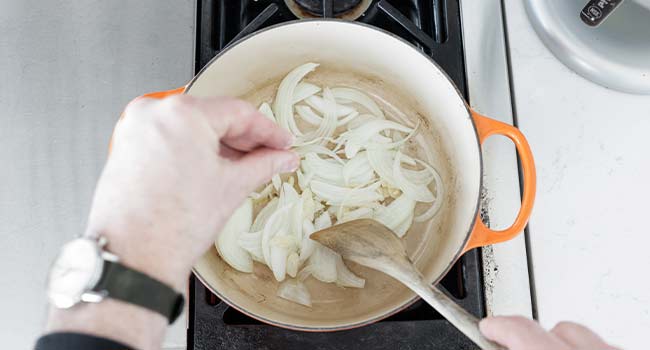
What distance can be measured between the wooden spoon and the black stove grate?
11 centimetres

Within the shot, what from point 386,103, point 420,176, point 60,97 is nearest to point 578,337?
point 420,176

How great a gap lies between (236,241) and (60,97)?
363 mm

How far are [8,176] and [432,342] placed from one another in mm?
662

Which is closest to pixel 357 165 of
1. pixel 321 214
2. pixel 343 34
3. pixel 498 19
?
pixel 321 214

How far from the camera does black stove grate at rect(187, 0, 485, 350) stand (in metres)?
0.72

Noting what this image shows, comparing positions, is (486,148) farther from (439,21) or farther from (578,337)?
(578,337)

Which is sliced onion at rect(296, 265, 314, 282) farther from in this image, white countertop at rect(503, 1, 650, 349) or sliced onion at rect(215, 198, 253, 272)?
white countertop at rect(503, 1, 650, 349)

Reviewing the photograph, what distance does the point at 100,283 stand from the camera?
1.38 ft

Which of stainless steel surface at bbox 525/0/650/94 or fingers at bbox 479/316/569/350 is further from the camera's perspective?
stainless steel surface at bbox 525/0/650/94

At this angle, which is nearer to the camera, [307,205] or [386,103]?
[307,205]

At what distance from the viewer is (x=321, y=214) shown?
0.81 metres

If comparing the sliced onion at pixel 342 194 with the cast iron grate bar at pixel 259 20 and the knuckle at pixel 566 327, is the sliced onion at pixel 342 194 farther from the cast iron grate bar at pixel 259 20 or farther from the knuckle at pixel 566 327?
the knuckle at pixel 566 327

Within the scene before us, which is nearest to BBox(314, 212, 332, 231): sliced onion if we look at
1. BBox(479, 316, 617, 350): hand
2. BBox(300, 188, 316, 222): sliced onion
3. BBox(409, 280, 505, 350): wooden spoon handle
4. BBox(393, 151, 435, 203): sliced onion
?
BBox(300, 188, 316, 222): sliced onion

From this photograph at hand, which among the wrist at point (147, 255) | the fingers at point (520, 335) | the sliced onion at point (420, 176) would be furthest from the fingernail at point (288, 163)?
the sliced onion at point (420, 176)
